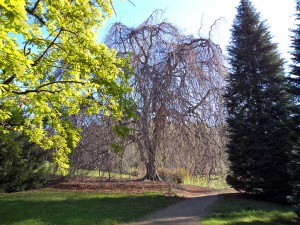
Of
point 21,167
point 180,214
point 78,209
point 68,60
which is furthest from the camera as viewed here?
point 21,167

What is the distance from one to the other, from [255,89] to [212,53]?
2.52 m

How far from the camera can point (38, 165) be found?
14758mm

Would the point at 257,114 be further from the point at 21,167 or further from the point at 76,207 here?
the point at 21,167

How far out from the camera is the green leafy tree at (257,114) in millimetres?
12078

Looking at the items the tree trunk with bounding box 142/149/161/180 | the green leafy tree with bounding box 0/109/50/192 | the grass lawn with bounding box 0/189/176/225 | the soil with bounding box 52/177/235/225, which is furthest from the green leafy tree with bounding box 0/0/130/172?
the green leafy tree with bounding box 0/109/50/192

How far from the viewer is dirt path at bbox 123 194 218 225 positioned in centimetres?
806

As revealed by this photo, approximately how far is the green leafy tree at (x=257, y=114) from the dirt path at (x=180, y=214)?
2.52 meters

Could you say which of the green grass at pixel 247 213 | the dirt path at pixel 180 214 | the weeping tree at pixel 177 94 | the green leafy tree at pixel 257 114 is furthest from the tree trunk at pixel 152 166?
the green leafy tree at pixel 257 114

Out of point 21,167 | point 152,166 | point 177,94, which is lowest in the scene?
point 21,167

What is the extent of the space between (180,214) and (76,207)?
327cm

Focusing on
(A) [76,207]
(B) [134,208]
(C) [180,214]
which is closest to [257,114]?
(C) [180,214]

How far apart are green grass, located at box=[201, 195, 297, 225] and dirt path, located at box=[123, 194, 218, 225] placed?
0.32 m

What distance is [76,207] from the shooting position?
31.2 feet

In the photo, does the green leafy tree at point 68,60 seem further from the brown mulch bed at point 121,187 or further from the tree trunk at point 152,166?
the brown mulch bed at point 121,187
